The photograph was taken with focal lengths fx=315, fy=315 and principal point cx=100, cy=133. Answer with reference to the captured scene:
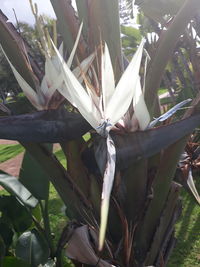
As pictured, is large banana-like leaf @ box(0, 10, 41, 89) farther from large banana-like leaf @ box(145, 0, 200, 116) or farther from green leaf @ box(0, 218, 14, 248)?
green leaf @ box(0, 218, 14, 248)

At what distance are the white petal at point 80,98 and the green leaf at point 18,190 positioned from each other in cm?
87

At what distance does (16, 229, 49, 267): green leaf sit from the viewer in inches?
46.9

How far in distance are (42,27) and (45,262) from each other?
0.88m

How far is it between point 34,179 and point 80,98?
3.26ft

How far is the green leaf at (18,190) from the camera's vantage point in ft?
4.29

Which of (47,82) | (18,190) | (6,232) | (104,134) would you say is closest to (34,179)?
(18,190)

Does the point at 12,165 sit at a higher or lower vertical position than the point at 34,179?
lower

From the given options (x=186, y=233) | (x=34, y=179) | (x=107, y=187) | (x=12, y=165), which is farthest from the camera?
(x=12, y=165)

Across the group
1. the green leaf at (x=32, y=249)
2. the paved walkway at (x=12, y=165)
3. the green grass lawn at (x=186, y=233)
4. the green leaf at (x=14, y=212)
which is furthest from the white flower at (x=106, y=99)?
the paved walkway at (x=12, y=165)

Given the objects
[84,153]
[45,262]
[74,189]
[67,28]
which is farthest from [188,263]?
[67,28]

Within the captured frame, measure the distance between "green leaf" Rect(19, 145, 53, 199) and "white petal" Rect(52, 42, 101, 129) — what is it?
2.90 feet

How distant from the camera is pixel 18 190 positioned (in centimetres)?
133

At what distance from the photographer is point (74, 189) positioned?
830mm

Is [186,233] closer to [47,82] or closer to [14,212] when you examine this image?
[14,212]
